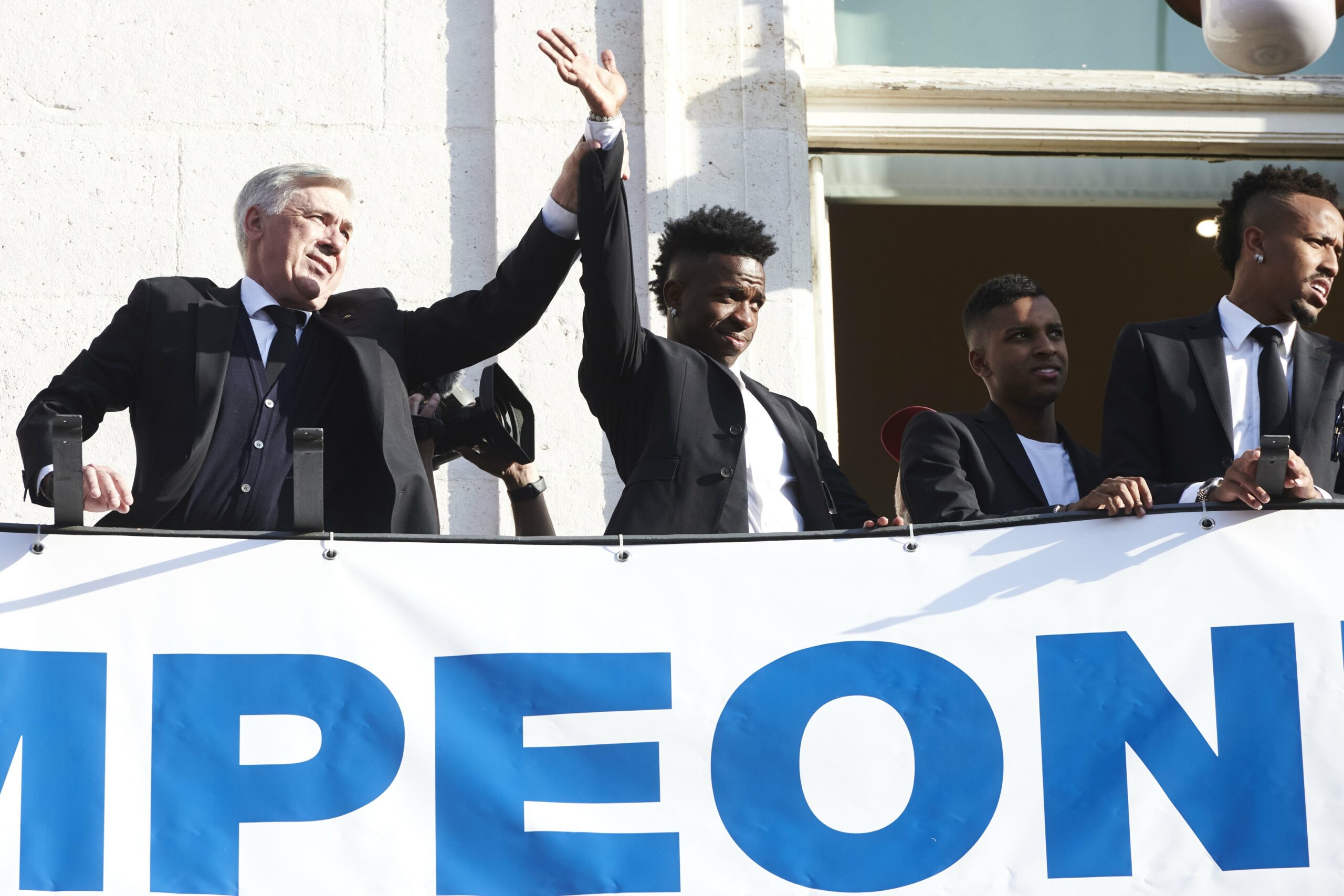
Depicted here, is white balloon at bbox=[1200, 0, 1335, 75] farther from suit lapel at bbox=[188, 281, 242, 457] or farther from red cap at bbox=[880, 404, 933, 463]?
suit lapel at bbox=[188, 281, 242, 457]

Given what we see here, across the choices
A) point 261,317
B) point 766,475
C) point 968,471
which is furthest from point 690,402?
point 261,317

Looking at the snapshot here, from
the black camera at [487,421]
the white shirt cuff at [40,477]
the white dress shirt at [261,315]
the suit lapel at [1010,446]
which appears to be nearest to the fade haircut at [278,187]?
the white dress shirt at [261,315]

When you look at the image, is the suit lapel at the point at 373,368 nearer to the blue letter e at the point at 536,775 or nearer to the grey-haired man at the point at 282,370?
the grey-haired man at the point at 282,370

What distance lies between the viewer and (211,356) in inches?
161

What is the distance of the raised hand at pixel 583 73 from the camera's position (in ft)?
13.2

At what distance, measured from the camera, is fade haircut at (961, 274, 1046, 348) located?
517 cm

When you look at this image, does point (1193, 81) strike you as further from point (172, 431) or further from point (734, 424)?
point (172, 431)

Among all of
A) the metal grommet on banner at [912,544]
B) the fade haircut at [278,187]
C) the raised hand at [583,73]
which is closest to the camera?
the metal grommet on banner at [912,544]

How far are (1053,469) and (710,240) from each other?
1076mm

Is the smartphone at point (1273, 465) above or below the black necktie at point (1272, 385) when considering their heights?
below

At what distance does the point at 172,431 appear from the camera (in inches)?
160

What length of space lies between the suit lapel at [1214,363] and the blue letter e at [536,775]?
144 cm

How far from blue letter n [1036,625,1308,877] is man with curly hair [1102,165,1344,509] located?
1.46 ft

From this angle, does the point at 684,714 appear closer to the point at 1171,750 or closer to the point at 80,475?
the point at 1171,750
